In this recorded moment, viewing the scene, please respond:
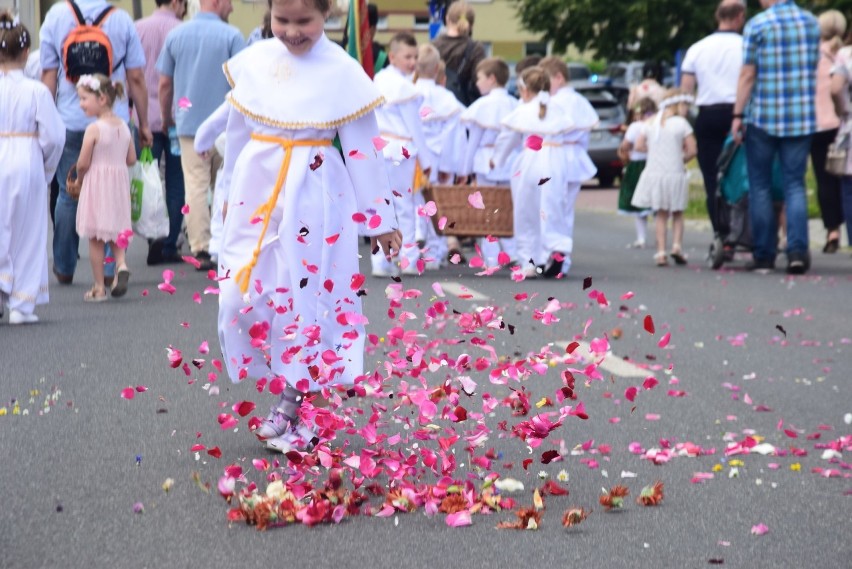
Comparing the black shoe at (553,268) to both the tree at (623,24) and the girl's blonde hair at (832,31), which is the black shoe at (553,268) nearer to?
the girl's blonde hair at (832,31)

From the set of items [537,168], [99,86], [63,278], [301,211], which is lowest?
[63,278]

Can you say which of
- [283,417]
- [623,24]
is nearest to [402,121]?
[283,417]

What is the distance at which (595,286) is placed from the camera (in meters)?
12.8

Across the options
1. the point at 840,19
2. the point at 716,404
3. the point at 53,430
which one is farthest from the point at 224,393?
the point at 840,19

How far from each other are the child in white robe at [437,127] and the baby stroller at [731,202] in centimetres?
232

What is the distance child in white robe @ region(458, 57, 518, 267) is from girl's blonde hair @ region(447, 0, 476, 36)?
3.90 feet

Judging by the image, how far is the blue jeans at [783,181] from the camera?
1377cm

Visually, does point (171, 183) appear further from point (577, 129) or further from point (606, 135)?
point (606, 135)

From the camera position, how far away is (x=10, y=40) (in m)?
10.3

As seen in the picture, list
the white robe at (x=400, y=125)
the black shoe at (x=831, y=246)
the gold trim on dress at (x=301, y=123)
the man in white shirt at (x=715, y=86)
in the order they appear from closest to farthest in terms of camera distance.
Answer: the gold trim on dress at (x=301, y=123) → the white robe at (x=400, y=125) → the man in white shirt at (x=715, y=86) → the black shoe at (x=831, y=246)

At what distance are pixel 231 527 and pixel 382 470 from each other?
34.1 inches

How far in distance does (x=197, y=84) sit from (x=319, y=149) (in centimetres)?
742

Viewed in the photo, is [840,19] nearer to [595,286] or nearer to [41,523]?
[595,286]

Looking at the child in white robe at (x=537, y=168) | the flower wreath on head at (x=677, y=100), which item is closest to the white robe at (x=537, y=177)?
the child in white robe at (x=537, y=168)
